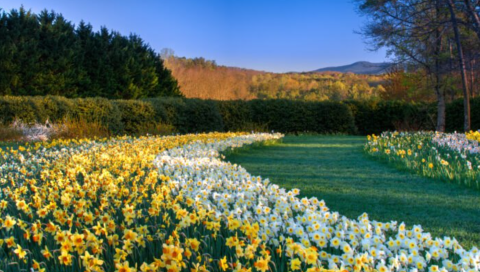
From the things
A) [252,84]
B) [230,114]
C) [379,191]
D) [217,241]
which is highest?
[252,84]

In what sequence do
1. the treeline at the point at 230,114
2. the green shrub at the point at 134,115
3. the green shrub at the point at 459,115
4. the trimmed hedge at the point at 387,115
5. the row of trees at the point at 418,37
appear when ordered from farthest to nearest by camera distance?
the trimmed hedge at the point at 387,115 < the green shrub at the point at 459,115 < the row of trees at the point at 418,37 < the green shrub at the point at 134,115 < the treeline at the point at 230,114

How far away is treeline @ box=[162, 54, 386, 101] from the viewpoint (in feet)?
73.5

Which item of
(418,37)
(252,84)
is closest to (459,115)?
(418,37)

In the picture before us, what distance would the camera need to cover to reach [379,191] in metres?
4.38

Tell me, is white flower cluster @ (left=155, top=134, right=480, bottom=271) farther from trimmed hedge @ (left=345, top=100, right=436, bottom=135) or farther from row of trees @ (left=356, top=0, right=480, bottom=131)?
trimmed hedge @ (left=345, top=100, right=436, bottom=135)

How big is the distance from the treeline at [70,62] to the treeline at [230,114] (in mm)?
5858

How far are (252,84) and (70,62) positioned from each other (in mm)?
13543

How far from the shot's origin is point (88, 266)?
64.2 inches

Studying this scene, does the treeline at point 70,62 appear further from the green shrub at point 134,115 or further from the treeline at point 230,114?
the green shrub at point 134,115

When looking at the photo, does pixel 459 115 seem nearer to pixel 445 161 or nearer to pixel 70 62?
pixel 445 161

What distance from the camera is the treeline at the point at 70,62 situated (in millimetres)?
15391

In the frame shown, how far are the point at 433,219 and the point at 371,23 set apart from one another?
1105cm

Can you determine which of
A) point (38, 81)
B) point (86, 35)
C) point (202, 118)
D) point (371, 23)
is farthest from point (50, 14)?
point (371, 23)

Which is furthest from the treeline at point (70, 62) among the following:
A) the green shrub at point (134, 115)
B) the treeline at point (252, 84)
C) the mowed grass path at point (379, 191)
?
the mowed grass path at point (379, 191)
